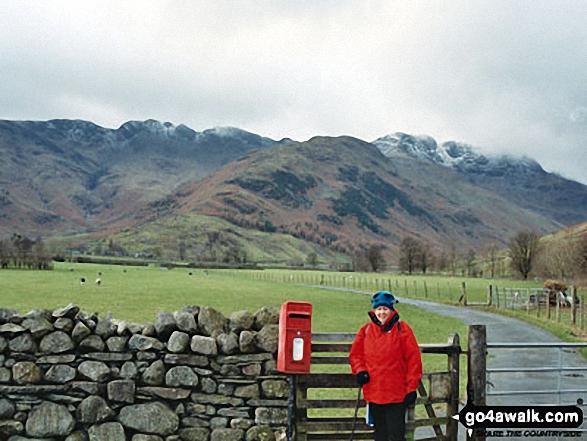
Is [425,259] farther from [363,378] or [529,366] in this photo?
[363,378]

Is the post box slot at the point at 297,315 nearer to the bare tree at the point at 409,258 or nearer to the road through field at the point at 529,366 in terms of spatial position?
the road through field at the point at 529,366

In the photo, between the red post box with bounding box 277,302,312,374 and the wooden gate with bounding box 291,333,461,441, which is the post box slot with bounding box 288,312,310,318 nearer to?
the red post box with bounding box 277,302,312,374

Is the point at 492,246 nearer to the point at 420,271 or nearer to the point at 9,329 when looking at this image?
the point at 420,271

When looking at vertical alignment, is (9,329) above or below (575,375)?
above

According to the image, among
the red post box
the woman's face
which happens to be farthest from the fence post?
the red post box

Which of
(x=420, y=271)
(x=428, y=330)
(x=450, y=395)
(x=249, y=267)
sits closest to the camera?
(x=450, y=395)

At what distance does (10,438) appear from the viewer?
848 centimetres

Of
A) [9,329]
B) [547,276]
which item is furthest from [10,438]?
[547,276]

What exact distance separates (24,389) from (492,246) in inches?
6164

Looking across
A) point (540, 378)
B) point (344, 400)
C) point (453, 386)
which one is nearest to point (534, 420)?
point (453, 386)

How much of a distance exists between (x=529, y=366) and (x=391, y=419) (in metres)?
13.0

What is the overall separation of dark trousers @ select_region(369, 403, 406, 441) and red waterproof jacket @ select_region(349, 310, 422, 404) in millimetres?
136

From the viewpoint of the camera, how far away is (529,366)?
1809 centimetres

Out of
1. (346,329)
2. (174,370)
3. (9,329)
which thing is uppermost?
(9,329)
